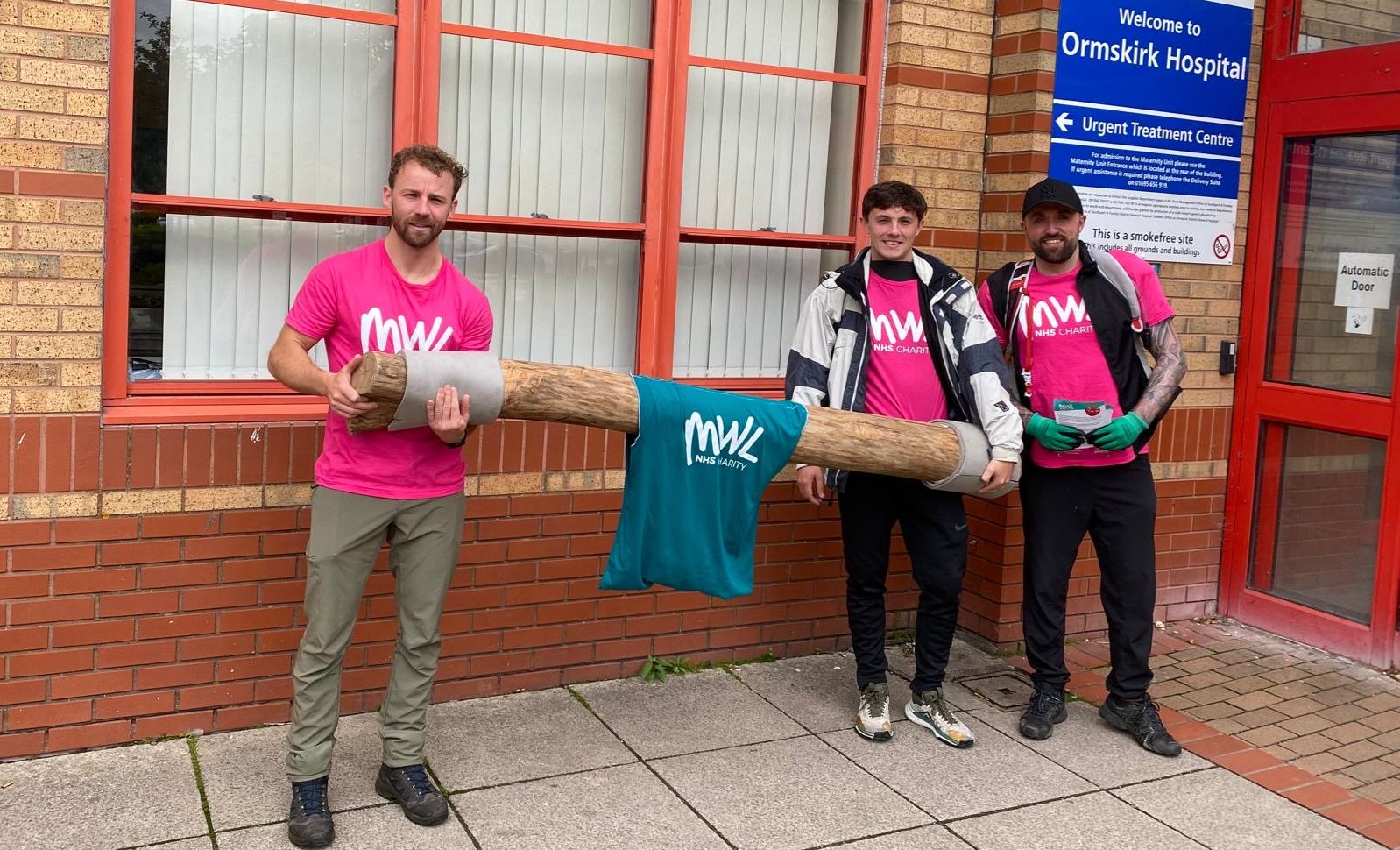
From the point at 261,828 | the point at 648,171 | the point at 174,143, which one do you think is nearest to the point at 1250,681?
the point at 648,171

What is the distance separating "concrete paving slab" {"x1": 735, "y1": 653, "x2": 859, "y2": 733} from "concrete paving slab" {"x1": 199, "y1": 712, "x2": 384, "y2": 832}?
1.55 meters

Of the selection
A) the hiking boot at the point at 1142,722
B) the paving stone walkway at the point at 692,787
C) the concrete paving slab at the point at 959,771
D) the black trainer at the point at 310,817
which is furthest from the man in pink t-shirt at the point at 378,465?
the hiking boot at the point at 1142,722

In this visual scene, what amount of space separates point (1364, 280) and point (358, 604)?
4.71 meters

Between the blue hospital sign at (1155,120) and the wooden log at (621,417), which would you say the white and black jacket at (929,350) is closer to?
the wooden log at (621,417)

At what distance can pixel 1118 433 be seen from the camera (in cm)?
467

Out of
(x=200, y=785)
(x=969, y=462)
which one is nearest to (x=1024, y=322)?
(x=969, y=462)

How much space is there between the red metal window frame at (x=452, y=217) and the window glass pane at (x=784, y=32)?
2.4 inches

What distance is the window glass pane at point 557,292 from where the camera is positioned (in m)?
5.01

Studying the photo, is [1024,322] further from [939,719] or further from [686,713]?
[686,713]

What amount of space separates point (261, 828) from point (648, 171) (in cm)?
279

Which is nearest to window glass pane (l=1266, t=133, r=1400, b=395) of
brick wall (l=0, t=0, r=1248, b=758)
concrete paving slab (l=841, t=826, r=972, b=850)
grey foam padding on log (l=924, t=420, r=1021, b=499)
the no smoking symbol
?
the no smoking symbol

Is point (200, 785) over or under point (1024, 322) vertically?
under

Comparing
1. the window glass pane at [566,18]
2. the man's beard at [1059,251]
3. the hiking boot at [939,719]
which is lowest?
the hiking boot at [939,719]

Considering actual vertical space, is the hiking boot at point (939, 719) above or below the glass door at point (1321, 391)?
below
